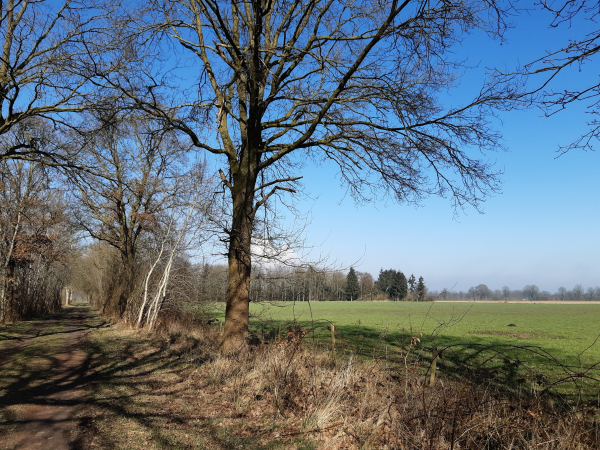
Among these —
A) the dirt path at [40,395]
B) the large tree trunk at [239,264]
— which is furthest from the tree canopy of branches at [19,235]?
the large tree trunk at [239,264]

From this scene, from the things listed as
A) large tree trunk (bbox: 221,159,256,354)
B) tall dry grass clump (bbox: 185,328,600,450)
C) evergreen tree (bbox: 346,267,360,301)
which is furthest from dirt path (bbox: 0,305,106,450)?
evergreen tree (bbox: 346,267,360,301)

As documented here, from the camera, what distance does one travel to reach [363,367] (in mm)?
6707

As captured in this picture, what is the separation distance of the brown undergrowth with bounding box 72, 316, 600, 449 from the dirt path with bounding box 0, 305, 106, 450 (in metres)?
0.30

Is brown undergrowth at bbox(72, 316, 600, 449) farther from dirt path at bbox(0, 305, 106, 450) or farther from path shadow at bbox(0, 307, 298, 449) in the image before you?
dirt path at bbox(0, 305, 106, 450)

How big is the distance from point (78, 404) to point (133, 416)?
1208 mm

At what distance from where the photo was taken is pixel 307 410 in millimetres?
5273

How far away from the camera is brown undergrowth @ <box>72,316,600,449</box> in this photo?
13.2 ft

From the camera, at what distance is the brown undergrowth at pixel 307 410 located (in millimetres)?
4020

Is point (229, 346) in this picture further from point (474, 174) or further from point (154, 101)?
point (474, 174)

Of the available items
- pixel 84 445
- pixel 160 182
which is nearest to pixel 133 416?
pixel 84 445

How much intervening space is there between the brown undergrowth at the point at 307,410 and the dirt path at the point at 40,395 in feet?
0.99

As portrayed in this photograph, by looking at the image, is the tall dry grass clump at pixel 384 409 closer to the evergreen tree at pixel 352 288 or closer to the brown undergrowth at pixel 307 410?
the brown undergrowth at pixel 307 410

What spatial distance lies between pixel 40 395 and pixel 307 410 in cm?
457

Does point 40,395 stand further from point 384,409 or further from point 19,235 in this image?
point 19,235
